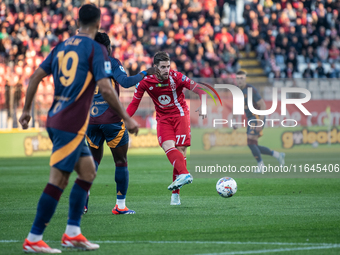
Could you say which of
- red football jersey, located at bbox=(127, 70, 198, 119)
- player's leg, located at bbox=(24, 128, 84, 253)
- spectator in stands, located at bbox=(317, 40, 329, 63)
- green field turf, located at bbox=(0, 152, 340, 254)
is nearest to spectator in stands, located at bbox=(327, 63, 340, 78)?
spectator in stands, located at bbox=(317, 40, 329, 63)

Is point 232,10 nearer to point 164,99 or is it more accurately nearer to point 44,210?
point 164,99

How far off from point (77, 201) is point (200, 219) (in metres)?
2.18

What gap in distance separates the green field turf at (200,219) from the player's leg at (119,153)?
9.3 inches

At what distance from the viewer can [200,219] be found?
685cm

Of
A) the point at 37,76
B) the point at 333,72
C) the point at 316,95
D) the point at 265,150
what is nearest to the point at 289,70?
the point at 333,72

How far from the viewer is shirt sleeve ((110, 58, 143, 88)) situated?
677cm

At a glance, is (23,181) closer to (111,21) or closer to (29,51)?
(29,51)

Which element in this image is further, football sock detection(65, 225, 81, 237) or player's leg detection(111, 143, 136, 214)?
player's leg detection(111, 143, 136, 214)

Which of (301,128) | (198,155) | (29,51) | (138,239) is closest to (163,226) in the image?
(138,239)

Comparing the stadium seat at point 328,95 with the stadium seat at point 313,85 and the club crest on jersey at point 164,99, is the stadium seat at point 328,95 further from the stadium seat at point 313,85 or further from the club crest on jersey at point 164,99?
the club crest on jersey at point 164,99

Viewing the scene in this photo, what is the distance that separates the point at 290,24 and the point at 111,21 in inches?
371

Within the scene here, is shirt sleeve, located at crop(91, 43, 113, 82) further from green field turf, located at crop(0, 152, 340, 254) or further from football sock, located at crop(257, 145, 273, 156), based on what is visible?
football sock, located at crop(257, 145, 273, 156)

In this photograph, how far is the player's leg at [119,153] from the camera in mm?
7453

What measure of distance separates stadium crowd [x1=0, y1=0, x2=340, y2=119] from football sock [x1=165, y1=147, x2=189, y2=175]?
16.0m
